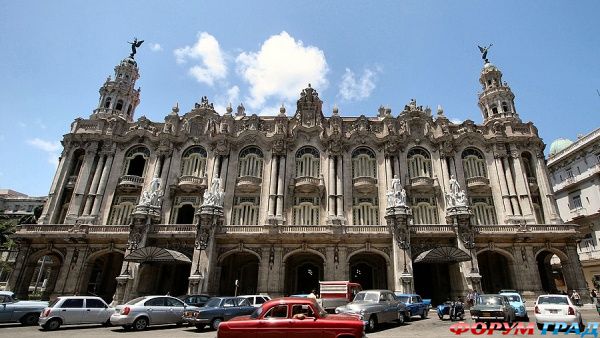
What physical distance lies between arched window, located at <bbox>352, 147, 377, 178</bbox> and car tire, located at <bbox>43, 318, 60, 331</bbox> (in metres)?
23.7

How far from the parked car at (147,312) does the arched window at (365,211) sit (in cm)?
1708

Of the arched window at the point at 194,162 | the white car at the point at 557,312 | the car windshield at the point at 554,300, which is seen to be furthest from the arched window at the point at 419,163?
the arched window at the point at 194,162

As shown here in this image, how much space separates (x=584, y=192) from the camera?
35750 millimetres

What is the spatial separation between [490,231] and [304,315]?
24.2m

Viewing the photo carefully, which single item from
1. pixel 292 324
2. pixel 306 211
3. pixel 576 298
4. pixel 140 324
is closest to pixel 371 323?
pixel 292 324

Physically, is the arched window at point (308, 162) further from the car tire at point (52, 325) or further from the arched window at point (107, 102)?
the arched window at point (107, 102)

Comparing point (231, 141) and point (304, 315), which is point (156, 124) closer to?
point (231, 141)

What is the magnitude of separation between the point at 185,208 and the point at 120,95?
678 inches

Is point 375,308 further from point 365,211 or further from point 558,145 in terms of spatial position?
point 558,145

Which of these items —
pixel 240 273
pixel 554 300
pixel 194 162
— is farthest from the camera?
pixel 194 162

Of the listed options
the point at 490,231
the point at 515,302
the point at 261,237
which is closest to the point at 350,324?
the point at 515,302

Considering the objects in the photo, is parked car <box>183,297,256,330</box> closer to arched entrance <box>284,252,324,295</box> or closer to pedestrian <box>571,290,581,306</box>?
arched entrance <box>284,252,324,295</box>

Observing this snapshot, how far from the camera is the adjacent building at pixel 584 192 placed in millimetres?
33531

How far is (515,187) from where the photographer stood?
29781 mm
